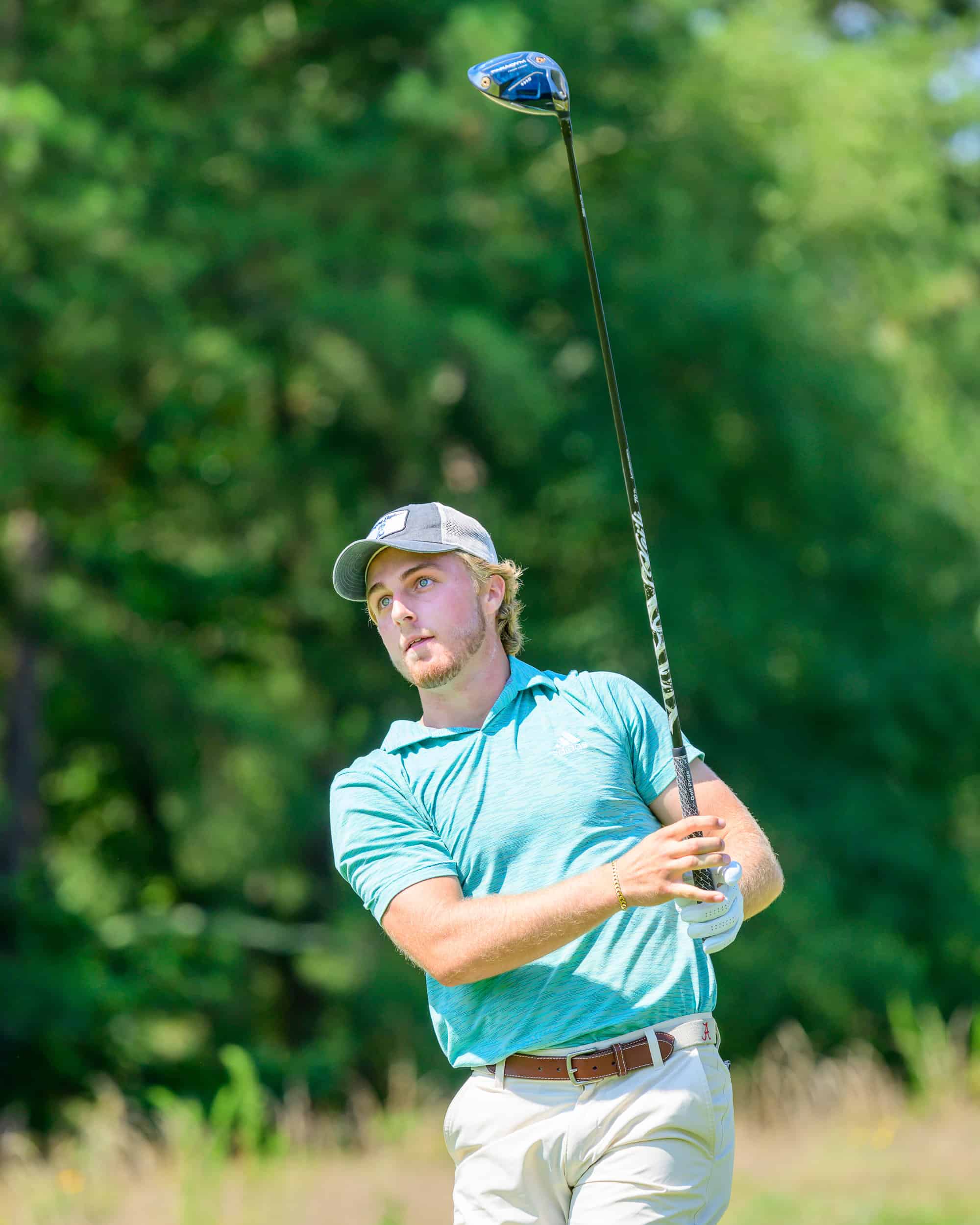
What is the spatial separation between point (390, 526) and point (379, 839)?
0.58 meters

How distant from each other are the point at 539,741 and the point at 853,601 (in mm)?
13213

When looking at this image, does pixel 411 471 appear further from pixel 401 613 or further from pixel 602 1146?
pixel 602 1146

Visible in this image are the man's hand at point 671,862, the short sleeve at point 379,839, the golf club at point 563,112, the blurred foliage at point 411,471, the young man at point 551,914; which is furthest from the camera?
the blurred foliage at point 411,471

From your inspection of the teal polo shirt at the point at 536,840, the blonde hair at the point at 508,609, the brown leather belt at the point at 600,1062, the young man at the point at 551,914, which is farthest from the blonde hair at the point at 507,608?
the brown leather belt at the point at 600,1062

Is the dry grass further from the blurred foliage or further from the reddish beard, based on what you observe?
the blurred foliage

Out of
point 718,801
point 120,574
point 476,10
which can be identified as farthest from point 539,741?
point 120,574

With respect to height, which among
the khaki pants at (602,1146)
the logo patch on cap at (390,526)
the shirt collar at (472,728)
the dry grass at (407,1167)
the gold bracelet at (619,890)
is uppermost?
the logo patch on cap at (390,526)

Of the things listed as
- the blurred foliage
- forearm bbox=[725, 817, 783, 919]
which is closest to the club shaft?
forearm bbox=[725, 817, 783, 919]

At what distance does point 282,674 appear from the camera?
16.0 meters

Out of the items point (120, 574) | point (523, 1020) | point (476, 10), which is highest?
point (476, 10)

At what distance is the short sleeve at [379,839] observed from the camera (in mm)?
2707

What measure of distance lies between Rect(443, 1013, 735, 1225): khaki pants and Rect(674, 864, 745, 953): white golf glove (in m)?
0.23

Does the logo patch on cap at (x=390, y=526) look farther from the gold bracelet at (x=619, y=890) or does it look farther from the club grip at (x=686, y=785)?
the gold bracelet at (x=619, y=890)

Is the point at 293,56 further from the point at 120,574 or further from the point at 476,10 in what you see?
the point at 120,574
